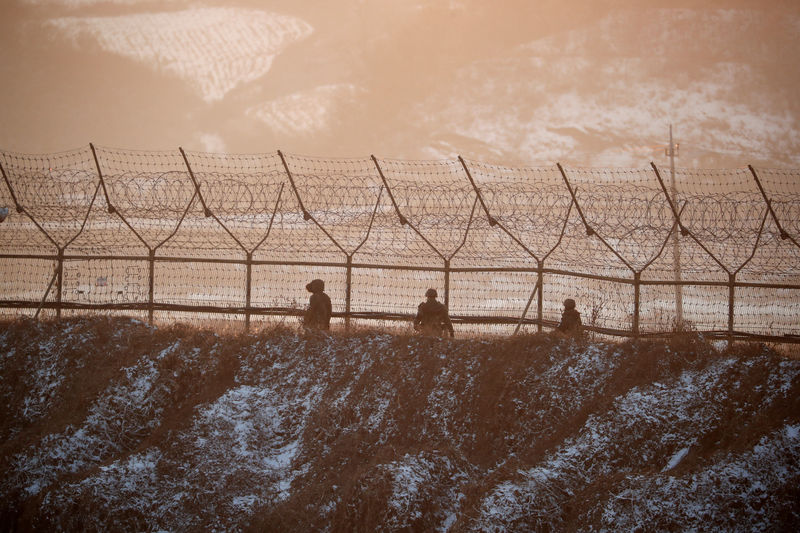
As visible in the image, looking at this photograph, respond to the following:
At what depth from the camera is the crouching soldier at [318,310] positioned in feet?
45.5

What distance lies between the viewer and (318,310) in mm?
14000

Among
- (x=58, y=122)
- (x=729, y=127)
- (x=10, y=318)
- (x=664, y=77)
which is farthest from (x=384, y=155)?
(x=10, y=318)

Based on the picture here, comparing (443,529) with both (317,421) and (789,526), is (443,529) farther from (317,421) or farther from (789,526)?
(789,526)

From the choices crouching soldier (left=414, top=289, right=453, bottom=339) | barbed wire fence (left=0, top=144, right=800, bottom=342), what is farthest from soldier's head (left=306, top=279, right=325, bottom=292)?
crouching soldier (left=414, top=289, right=453, bottom=339)

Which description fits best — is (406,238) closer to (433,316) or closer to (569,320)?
(433,316)

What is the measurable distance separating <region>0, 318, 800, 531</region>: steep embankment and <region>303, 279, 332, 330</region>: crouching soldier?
98 cm

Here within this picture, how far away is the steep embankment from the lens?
8625 mm

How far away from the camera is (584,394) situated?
34.9 feet

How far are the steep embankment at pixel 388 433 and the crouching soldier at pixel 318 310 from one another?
0.98 metres

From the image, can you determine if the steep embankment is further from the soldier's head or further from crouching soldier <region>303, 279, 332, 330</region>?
the soldier's head

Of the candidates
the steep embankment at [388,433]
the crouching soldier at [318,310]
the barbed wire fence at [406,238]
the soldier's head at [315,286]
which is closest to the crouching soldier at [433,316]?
the barbed wire fence at [406,238]

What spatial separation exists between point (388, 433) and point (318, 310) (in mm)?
3899

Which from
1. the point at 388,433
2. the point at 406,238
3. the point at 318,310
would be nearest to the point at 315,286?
the point at 318,310

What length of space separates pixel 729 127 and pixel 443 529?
15165cm
